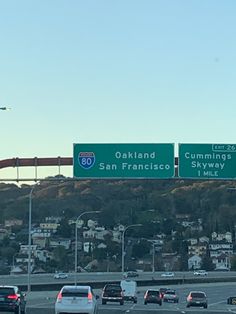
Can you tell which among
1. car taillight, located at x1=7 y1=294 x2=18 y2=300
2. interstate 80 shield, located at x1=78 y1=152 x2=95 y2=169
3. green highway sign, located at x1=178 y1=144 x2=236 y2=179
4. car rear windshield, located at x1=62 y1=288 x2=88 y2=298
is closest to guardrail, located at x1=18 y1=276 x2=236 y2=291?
interstate 80 shield, located at x1=78 y1=152 x2=95 y2=169

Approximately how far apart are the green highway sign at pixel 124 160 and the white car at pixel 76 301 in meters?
8.49

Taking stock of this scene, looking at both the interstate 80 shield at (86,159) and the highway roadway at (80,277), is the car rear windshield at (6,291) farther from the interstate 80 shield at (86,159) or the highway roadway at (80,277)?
the highway roadway at (80,277)

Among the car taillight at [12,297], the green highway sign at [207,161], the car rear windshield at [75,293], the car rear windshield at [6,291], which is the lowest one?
the car taillight at [12,297]

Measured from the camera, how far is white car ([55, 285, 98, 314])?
123 feet

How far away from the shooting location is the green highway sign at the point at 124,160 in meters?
45.6

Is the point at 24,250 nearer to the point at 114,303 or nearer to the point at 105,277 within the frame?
the point at 105,277

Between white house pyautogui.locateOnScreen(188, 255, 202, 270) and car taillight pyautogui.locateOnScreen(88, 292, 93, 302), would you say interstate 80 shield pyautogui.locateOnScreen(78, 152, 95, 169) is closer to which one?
car taillight pyautogui.locateOnScreen(88, 292, 93, 302)

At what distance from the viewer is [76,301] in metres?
37.8

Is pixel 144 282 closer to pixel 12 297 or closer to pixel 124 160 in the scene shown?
pixel 124 160

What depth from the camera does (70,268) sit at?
6102 inches

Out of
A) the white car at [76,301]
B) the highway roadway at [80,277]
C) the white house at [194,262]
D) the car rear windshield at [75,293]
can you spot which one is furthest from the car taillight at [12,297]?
the white house at [194,262]

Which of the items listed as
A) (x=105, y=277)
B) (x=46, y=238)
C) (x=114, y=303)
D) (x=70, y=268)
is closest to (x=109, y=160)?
(x=114, y=303)

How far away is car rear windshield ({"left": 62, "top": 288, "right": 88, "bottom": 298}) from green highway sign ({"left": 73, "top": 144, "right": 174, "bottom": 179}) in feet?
27.6

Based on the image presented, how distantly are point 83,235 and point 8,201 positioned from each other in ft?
84.3
